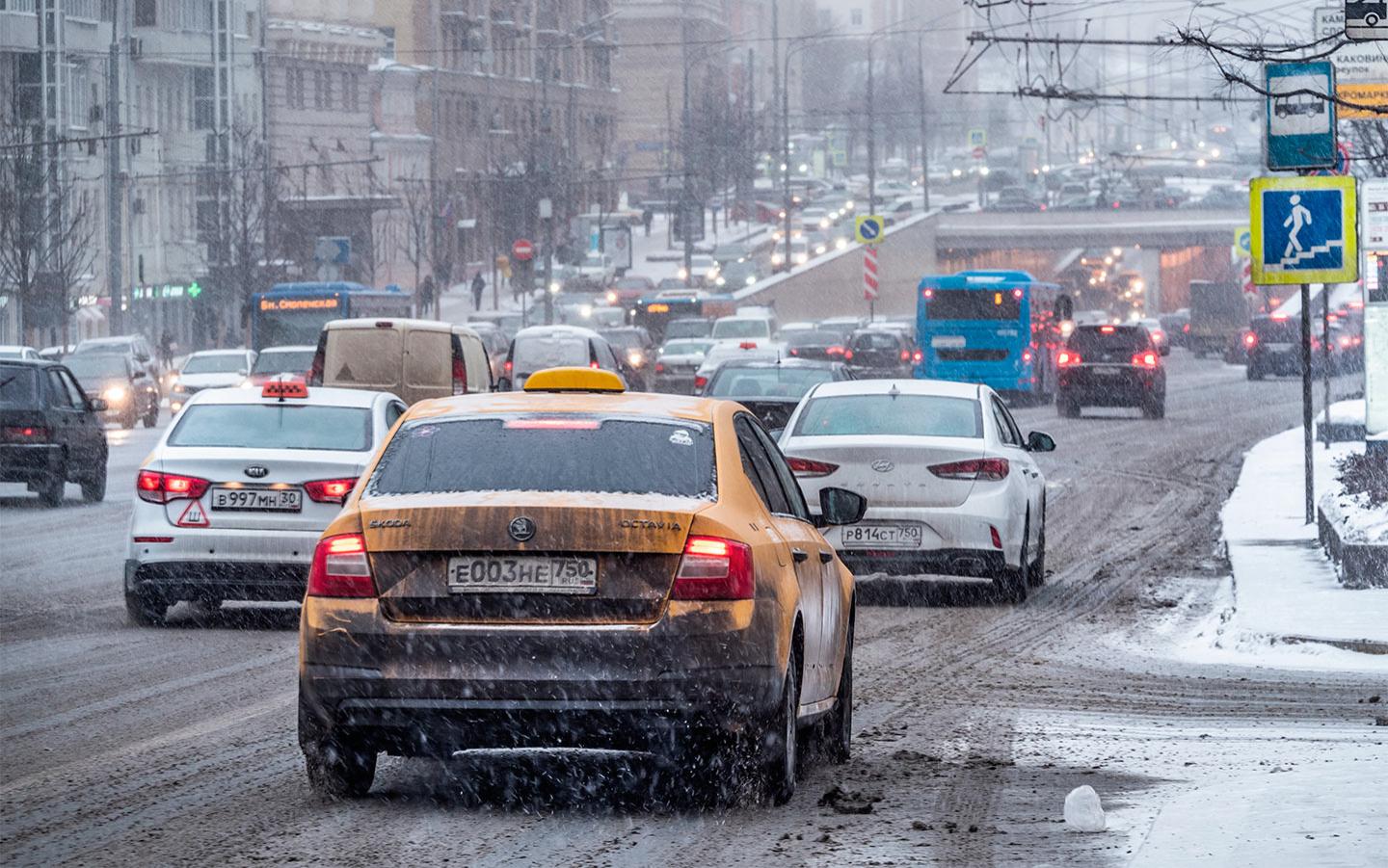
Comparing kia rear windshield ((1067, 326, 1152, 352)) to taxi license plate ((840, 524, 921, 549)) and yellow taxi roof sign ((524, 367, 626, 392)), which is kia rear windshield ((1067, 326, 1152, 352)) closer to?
taxi license plate ((840, 524, 921, 549))

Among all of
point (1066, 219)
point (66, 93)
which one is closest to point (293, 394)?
point (66, 93)

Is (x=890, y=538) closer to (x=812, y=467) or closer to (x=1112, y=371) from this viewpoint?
(x=812, y=467)

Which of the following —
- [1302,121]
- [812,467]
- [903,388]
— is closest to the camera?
[812,467]

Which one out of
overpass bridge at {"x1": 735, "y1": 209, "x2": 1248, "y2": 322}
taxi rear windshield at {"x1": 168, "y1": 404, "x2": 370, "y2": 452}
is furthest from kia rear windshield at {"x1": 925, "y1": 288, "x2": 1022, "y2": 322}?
taxi rear windshield at {"x1": 168, "y1": 404, "x2": 370, "y2": 452}

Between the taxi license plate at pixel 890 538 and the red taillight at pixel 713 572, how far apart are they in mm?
8039

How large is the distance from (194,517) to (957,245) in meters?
91.8

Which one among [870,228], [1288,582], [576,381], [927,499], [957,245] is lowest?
[1288,582]

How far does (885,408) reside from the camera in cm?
1661

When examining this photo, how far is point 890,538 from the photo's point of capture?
1562cm

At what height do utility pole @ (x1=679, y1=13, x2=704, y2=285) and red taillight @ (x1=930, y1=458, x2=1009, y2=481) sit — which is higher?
utility pole @ (x1=679, y1=13, x2=704, y2=285)

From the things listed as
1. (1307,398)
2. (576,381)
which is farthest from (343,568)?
(1307,398)

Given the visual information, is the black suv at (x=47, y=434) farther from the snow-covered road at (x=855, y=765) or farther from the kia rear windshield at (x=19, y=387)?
the snow-covered road at (x=855, y=765)

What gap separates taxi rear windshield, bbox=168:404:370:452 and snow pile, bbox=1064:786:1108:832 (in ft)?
25.2

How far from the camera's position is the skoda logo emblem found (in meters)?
7.51
